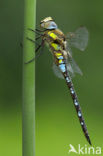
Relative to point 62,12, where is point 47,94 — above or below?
below

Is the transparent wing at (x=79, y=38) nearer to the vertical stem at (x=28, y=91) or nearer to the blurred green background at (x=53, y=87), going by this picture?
the vertical stem at (x=28, y=91)

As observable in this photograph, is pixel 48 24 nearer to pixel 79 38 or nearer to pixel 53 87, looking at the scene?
pixel 79 38

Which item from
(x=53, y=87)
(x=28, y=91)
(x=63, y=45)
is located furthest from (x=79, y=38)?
(x=53, y=87)

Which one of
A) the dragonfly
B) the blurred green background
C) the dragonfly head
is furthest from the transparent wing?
the blurred green background

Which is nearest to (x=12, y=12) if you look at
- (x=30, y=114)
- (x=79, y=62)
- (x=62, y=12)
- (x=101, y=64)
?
(x=62, y=12)

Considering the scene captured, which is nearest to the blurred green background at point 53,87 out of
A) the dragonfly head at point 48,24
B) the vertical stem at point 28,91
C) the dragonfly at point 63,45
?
the dragonfly at point 63,45

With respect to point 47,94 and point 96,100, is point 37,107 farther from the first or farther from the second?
point 96,100
